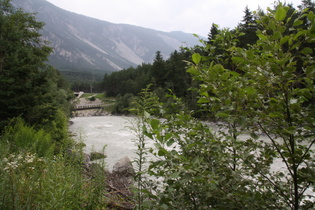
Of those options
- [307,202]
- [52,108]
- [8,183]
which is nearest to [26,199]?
[8,183]

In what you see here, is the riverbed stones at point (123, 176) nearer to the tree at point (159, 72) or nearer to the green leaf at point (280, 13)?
the green leaf at point (280, 13)

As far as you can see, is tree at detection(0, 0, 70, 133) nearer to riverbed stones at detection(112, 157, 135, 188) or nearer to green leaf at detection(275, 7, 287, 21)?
riverbed stones at detection(112, 157, 135, 188)

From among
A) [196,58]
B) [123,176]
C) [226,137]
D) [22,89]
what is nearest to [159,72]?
[22,89]

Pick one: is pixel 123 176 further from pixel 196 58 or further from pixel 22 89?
pixel 22 89

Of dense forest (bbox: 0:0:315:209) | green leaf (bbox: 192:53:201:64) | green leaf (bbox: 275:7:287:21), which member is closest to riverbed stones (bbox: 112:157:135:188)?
dense forest (bbox: 0:0:315:209)

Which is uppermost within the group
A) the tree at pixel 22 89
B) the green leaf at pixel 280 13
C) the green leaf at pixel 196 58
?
the green leaf at pixel 280 13

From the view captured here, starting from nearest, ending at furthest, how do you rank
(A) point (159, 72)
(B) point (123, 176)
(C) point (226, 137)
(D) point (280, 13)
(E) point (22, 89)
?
(D) point (280, 13)
(C) point (226, 137)
(B) point (123, 176)
(E) point (22, 89)
(A) point (159, 72)

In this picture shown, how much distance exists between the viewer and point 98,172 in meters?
3.06

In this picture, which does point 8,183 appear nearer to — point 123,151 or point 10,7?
point 123,151

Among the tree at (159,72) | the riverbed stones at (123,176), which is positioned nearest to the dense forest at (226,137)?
the riverbed stones at (123,176)

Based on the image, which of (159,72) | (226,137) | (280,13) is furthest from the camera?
(159,72)

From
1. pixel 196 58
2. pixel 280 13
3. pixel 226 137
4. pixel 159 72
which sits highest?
pixel 159 72

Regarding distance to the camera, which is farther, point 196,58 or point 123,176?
point 123,176

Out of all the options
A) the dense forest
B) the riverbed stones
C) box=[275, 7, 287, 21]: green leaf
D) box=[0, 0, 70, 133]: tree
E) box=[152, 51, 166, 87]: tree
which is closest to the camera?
box=[275, 7, 287, 21]: green leaf
